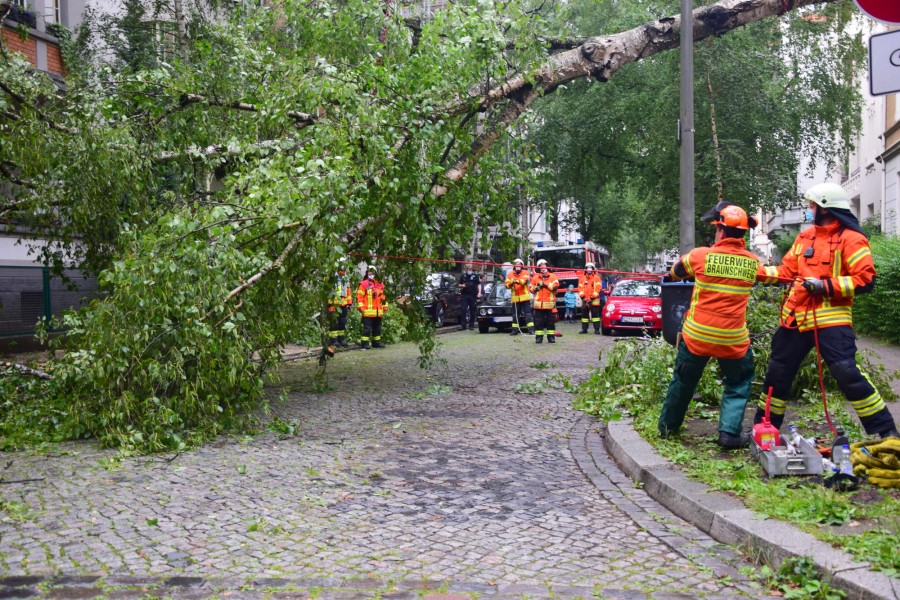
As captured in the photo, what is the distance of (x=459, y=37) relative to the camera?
33.0 ft

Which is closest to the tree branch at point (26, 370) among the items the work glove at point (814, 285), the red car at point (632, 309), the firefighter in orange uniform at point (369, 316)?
the work glove at point (814, 285)

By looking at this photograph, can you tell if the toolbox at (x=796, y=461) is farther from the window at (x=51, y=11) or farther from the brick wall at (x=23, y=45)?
the window at (x=51, y=11)

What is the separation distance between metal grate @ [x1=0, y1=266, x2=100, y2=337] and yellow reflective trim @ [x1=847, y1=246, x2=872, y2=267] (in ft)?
38.9

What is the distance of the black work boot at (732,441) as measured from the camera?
621 cm

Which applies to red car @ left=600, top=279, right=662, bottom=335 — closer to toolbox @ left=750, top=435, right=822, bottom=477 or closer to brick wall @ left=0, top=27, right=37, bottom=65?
brick wall @ left=0, top=27, right=37, bottom=65

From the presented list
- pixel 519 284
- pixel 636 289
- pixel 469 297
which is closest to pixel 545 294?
pixel 519 284

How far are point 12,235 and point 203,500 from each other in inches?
447

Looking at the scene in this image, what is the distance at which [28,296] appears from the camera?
597 inches

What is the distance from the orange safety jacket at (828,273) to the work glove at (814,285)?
0.04 m

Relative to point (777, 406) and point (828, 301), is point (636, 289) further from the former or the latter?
point (828, 301)

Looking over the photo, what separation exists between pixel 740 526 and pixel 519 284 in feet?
52.8

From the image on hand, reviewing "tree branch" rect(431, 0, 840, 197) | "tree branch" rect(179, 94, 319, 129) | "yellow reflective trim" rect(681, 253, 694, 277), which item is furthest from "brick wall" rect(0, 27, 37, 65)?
"yellow reflective trim" rect(681, 253, 694, 277)

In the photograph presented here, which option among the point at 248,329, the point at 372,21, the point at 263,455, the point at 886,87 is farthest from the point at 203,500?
the point at 372,21

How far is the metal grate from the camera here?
48.0 feet
